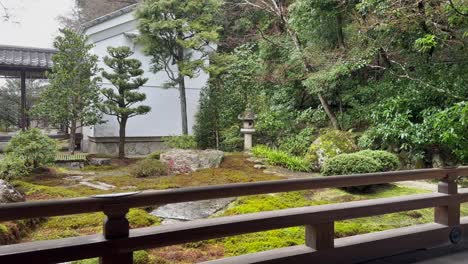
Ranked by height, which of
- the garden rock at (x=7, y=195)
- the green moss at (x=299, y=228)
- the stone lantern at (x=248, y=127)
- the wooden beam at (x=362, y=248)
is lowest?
the green moss at (x=299, y=228)

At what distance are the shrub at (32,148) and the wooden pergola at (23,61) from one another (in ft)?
13.9

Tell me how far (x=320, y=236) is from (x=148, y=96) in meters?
10.8

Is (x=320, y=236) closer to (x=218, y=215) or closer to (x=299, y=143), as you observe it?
(x=218, y=215)

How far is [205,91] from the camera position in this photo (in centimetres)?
1210

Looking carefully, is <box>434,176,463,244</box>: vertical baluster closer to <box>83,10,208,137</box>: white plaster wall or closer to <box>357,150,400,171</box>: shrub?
<box>357,150,400,171</box>: shrub

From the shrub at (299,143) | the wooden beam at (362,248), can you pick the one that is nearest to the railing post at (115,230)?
the wooden beam at (362,248)

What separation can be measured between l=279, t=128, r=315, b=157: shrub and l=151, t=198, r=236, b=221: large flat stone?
429 cm

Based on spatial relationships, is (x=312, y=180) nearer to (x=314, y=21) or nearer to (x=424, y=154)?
(x=424, y=154)

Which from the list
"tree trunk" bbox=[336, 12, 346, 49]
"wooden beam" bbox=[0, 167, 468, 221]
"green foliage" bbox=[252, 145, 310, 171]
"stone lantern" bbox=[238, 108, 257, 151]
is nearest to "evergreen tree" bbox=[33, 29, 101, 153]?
"stone lantern" bbox=[238, 108, 257, 151]

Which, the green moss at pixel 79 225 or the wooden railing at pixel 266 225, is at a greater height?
the wooden railing at pixel 266 225

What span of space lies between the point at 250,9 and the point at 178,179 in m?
7.99

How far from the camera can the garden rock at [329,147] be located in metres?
7.95

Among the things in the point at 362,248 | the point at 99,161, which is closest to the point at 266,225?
the point at 362,248

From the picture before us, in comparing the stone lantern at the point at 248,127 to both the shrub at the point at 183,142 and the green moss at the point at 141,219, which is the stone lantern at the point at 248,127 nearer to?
the shrub at the point at 183,142
